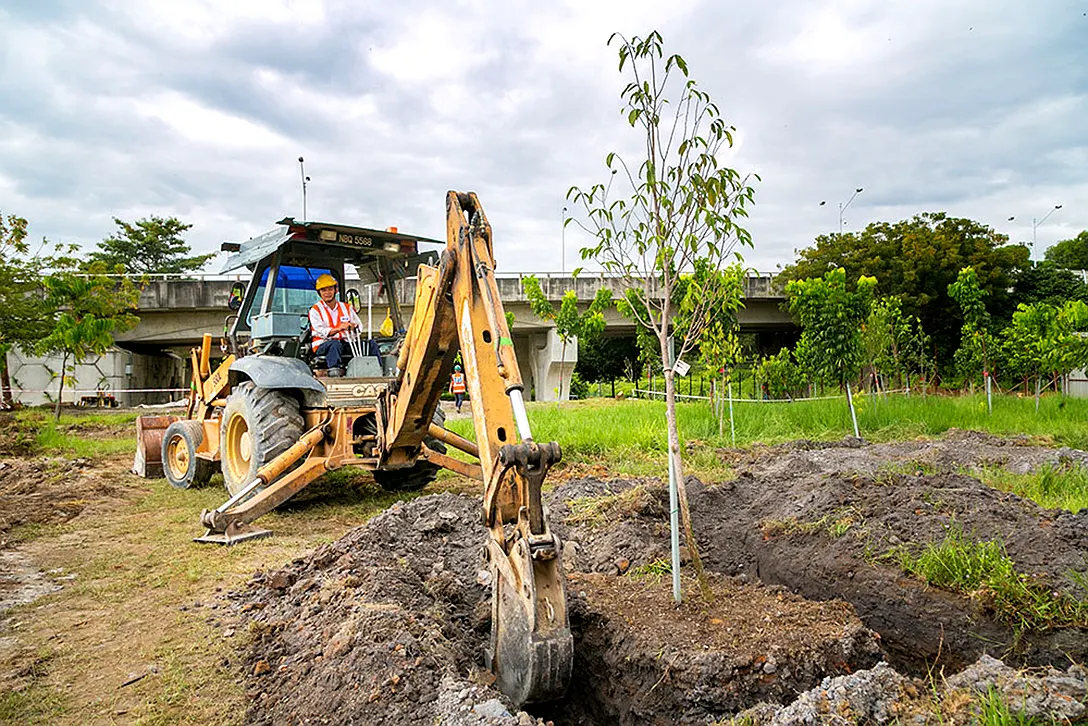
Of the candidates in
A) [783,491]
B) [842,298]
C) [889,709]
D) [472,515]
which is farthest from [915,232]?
[889,709]

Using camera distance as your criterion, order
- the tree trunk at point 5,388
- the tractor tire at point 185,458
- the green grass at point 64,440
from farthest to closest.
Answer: the tree trunk at point 5,388 → the green grass at point 64,440 → the tractor tire at point 185,458

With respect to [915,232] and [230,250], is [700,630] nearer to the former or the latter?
[230,250]

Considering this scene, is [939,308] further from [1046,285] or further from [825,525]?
[825,525]

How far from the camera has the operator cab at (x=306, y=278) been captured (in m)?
6.67

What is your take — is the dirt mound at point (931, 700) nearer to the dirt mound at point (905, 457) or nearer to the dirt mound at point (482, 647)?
the dirt mound at point (482, 647)

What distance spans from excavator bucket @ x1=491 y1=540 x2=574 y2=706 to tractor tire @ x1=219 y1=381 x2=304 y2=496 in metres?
3.72

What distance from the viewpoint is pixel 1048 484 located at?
6340 mm

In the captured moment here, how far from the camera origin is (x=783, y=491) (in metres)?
5.79

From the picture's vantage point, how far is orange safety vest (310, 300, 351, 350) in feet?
21.8

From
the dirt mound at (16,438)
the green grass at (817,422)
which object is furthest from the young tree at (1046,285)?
the dirt mound at (16,438)

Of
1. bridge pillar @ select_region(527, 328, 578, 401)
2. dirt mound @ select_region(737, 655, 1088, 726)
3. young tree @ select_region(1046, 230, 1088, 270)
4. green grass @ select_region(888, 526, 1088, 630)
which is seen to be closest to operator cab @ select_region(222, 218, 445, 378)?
green grass @ select_region(888, 526, 1088, 630)

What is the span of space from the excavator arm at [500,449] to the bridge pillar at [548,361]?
2308 cm

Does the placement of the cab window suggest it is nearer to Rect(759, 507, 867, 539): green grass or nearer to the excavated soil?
the excavated soil

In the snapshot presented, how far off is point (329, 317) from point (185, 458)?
2.79 metres
